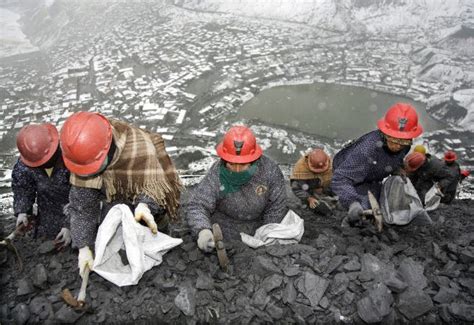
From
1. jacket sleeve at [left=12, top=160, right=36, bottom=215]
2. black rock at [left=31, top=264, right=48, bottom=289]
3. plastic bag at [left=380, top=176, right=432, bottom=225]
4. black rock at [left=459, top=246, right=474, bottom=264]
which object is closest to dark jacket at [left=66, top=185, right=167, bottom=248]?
black rock at [left=31, top=264, right=48, bottom=289]

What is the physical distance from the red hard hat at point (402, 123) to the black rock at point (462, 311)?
4.46 ft

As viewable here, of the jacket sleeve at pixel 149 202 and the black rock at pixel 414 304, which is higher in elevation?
the jacket sleeve at pixel 149 202

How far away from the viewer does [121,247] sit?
247 cm

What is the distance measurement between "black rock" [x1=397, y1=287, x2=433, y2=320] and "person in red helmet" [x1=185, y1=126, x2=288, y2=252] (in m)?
1.13

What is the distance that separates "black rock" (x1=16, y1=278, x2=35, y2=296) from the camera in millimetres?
2436

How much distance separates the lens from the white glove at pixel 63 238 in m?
2.91

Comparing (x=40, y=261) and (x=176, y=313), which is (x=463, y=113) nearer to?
(x=176, y=313)

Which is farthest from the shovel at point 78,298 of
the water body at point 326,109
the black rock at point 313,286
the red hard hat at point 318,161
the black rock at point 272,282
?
the water body at point 326,109

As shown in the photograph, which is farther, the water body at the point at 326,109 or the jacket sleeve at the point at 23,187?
the water body at the point at 326,109

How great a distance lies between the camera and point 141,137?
2.39m

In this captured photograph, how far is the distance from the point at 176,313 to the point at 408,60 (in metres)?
14.0

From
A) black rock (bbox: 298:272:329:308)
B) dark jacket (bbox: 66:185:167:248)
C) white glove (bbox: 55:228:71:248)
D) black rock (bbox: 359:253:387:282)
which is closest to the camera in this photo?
dark jacket (bbox: 66:185:167:248)

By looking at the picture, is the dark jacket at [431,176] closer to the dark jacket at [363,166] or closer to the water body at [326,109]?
the dark jacket at [363,166]

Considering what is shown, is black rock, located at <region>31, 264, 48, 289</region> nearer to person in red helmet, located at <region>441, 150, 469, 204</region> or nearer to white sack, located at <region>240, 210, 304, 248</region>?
white sack, located at <region>240, 210, 304, 248</region>
